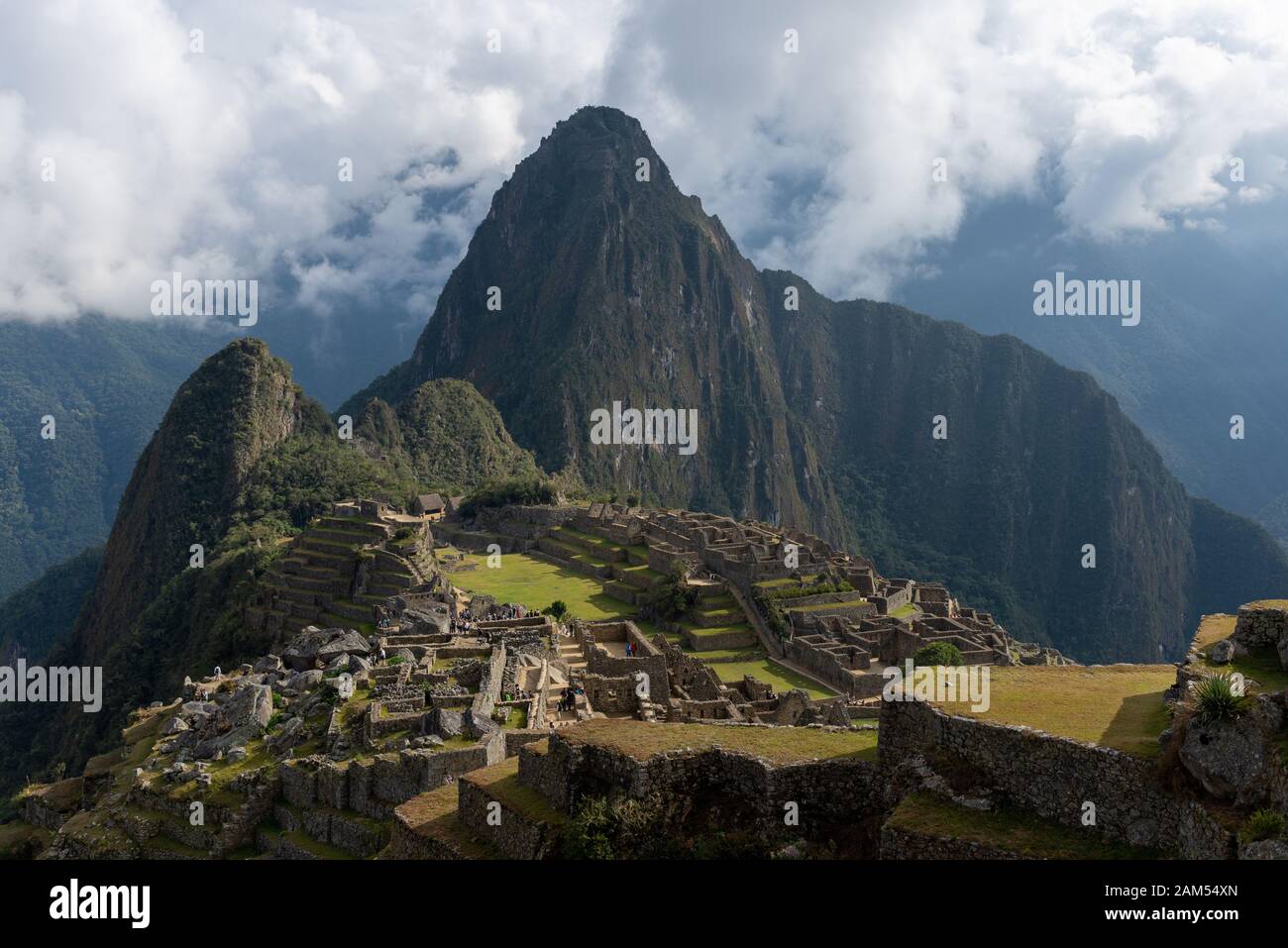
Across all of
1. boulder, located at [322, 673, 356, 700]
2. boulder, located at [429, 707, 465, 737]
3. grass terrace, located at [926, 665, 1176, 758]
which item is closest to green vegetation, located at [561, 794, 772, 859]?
grass terrace, located at [926, 665, 1176, 758]

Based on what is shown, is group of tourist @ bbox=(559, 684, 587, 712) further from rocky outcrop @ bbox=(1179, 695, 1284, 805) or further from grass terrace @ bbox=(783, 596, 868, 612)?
grass terrace @ bbox=(783, 596, 868, 612)

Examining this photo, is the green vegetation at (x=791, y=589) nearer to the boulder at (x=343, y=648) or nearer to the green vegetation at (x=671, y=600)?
the green vegetation at (x=671, y=600)

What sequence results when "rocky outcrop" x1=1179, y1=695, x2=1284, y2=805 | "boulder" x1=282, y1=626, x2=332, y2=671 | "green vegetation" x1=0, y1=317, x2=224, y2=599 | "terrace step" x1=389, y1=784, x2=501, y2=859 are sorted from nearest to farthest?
1. "rocky outcrop" x1=1179, y1=695, x2=1284, y2=805
2. "terrace step" x1=389, y1=784, x2=501, y2=859
3. "boulder" x1=282, y1=626, x2=332, y2=671
4. "green vegetation" x1=0, y1=317, x2=224, y2=599

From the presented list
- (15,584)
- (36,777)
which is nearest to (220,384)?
(15,584)

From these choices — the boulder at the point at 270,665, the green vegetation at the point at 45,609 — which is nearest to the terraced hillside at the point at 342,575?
the boulder at the point at 270,665

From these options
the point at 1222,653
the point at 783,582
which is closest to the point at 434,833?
the point at 1222,653

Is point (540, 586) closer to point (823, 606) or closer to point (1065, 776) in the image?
point (823, 606)

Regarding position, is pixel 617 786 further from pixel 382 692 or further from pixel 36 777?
pixel 36 777
